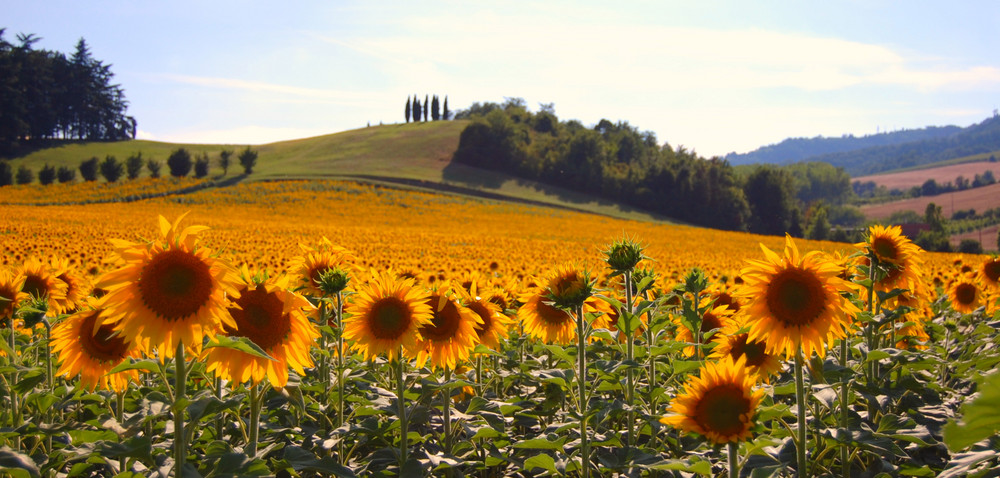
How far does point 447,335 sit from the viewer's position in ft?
12.2

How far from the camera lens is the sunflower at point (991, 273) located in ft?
24.1

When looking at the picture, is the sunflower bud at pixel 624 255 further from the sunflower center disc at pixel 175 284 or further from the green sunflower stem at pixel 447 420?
the sunflower center disc at pixel 175 284

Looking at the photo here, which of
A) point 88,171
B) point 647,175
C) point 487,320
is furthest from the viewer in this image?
point 647,175

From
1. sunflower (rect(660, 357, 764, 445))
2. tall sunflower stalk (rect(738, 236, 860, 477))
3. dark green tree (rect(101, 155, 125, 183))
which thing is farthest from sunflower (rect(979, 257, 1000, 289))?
dark green tree (rect(101, 155, 125, 183))

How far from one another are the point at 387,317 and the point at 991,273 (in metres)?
7.50

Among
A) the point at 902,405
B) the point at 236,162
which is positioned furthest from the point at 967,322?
the point at 236,162

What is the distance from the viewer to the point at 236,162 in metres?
90.4

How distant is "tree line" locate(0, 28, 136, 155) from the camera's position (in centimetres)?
8531

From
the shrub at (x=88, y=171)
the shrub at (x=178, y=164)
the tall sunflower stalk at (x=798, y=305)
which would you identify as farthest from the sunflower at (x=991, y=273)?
the shrub at (x=88, y=171)

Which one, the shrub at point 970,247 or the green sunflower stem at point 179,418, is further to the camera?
the shrub at point 970,247

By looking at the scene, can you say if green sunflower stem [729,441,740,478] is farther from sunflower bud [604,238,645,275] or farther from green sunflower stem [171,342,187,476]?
green sunflower stem [171,342,187,476]

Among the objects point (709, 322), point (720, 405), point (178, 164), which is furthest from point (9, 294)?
point (178, 164)

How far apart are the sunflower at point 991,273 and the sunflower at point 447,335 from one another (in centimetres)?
693

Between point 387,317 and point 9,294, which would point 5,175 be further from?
point 387,317
